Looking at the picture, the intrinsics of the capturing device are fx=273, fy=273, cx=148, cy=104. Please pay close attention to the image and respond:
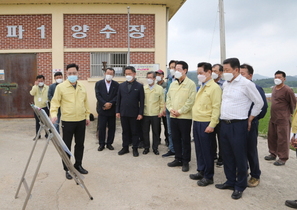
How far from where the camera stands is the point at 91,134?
8.33 meters

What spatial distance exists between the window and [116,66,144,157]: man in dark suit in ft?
17.2

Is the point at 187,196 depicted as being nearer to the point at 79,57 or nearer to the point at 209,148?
the point at 209,148

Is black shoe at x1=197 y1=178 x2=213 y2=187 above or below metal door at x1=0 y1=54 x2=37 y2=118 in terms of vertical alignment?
below

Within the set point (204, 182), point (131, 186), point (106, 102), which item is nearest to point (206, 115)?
point (204, 182)

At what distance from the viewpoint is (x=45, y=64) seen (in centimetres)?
1098

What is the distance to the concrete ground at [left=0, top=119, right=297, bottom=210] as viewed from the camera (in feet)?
11.8

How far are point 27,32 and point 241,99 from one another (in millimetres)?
9793

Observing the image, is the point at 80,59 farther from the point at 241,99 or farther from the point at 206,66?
the point at 241,99

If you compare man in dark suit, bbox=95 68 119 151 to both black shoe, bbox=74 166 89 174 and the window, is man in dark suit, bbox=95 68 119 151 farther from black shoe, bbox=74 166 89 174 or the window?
the window

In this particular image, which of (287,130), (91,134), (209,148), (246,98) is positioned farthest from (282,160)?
(91,134)

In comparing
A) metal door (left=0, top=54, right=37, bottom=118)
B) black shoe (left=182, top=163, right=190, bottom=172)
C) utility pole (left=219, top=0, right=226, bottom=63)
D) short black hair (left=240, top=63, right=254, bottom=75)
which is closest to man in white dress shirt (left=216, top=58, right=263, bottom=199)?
short black hair (left=240, top=63, right=254, bottom=75)

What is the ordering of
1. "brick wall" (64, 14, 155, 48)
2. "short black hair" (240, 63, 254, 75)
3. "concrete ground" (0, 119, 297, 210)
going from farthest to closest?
"brick wall" (64, 14, 155, 48) < "short black hair" (240, 63, 254, 75) < "concrete ground" (0, 119, 297, 210)

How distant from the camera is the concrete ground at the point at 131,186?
142 inches

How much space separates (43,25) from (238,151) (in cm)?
971
